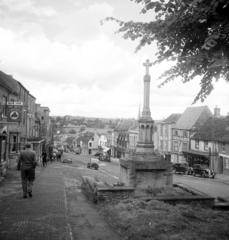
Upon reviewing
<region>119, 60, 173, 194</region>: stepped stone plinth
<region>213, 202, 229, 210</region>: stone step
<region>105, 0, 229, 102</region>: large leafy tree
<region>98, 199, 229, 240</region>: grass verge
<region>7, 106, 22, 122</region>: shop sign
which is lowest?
<region>213, 202, 229, 210</region>: stone step

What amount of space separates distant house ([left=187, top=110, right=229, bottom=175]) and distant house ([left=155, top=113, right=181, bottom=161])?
6653 millimetres

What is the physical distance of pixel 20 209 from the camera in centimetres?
663

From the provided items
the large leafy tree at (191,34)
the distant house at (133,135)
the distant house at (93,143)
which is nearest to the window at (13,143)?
the large leafy tree at (191,34)

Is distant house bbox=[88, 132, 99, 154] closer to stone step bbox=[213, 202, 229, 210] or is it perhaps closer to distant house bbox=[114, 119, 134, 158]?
distant house bbox=[114, 119, 134, 158]

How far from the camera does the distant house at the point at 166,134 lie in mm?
48750

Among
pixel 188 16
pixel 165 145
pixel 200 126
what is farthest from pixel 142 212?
pixel 165 145

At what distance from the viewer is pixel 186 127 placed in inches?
1730

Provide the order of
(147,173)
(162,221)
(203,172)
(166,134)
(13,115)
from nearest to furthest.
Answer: (162,221), (147,173), (13,115), (203,172), (166,134)

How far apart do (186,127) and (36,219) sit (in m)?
40.6

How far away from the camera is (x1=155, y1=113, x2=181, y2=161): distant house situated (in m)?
48.8

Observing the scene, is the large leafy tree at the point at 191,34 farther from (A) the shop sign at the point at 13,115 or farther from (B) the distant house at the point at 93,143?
(B) the distant house at the point at 93,143

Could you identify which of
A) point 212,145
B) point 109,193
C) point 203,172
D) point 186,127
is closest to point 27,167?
point 109,193

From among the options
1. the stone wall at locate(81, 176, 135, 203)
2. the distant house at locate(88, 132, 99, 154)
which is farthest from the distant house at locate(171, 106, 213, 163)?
the distant house at locate(88, 132, 99, 154)

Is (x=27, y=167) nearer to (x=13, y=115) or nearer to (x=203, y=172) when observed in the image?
(x=13, y=115)
